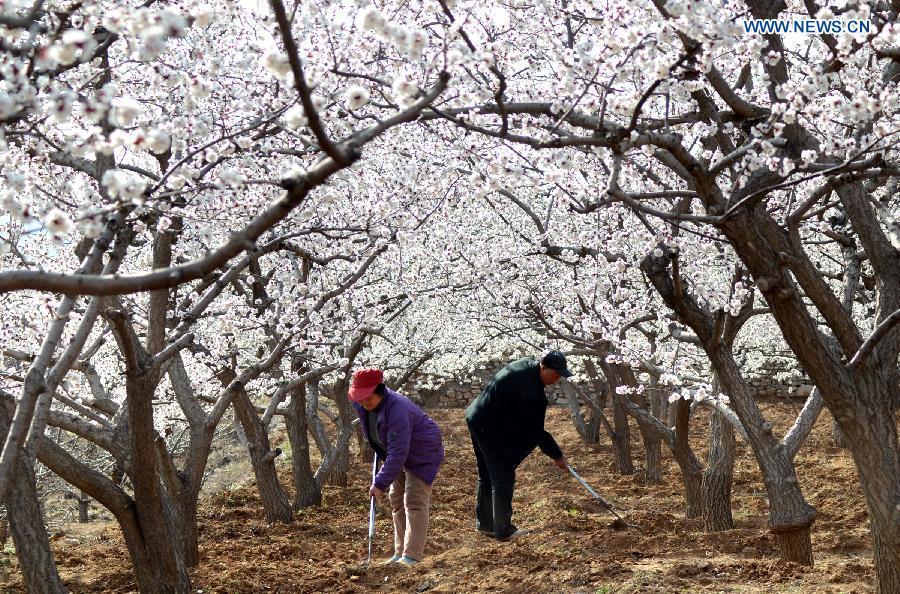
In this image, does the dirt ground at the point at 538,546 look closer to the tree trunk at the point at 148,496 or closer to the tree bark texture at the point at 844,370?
the tree bark texture at the point at 844,370

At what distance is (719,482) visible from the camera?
9.30m

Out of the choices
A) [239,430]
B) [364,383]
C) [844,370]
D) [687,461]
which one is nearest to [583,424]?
[239,430]

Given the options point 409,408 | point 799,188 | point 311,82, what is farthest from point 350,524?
point 311,82

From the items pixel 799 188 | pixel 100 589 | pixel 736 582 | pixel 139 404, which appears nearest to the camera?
pixel 139 404

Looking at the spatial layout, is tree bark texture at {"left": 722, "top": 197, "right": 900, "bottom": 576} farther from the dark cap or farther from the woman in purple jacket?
the woman in purple jacket

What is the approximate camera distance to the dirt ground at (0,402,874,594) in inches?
261

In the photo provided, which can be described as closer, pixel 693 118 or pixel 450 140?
pixel 693 118

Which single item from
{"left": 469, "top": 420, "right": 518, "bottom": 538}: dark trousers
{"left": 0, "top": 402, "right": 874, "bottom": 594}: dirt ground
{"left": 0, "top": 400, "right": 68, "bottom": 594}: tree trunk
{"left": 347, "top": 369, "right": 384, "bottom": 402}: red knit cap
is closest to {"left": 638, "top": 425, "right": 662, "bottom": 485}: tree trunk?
{"left": 0, "top": 402, "right": 874, "bottom": 594}: dirt ground

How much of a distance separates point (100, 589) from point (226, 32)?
5.30 metres

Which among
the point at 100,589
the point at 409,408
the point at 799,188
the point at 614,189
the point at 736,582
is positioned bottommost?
the point at 736,582

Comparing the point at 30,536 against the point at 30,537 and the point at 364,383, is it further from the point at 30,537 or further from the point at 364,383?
the point at 364,383

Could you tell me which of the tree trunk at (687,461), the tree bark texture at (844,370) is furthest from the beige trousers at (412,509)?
the tree trunk at (687,461)

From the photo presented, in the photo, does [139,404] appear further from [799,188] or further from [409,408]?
[799,188]

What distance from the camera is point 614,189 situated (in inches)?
165
